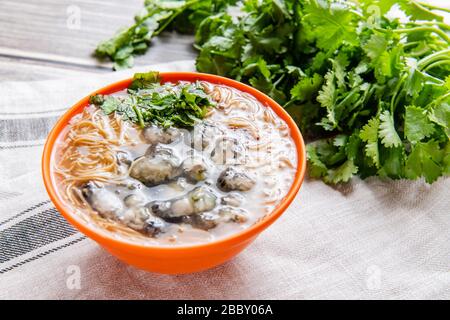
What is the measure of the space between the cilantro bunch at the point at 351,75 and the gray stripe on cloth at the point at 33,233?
952 mm

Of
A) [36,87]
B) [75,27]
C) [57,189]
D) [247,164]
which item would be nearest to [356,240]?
[247,164]

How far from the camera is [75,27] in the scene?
9.37 feet

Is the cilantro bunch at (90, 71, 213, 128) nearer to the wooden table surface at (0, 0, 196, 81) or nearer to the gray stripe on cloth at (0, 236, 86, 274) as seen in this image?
the gray stripe on cloth at (0, 236, 86, 274)

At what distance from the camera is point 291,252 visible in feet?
6.01

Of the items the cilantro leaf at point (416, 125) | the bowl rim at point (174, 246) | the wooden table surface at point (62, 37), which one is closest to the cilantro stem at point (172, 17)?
the wooden table surface at point (62, 37)

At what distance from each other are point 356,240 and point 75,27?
6.09ft

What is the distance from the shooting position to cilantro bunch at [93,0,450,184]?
2.01 m

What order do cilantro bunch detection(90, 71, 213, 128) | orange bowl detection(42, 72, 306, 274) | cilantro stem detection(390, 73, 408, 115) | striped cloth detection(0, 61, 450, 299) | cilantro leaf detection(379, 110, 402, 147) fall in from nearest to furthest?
orange bowl detection(42, 72, 306, 274), striped cloth detection(0, 61, 450, 299), cilantro bunch detection(90, 71, 213, 128), cilantro leaf detection(379, 110, 402, 147), cilantro stem detection(390, 73, 408, 115)

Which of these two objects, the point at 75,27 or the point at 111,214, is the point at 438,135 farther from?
the point at 75,27

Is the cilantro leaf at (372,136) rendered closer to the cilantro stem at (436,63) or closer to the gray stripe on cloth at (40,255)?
the cilantro stem at (436,63)

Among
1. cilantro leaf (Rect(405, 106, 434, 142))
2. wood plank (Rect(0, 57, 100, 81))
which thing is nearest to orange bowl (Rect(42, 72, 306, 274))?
cilantro leaf (Rect(405, 106, 434, 142))

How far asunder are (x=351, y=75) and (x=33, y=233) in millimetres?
1333

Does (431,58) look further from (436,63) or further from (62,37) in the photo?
(62,37)

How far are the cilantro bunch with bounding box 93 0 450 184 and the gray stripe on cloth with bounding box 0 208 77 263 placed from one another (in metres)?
0.95
